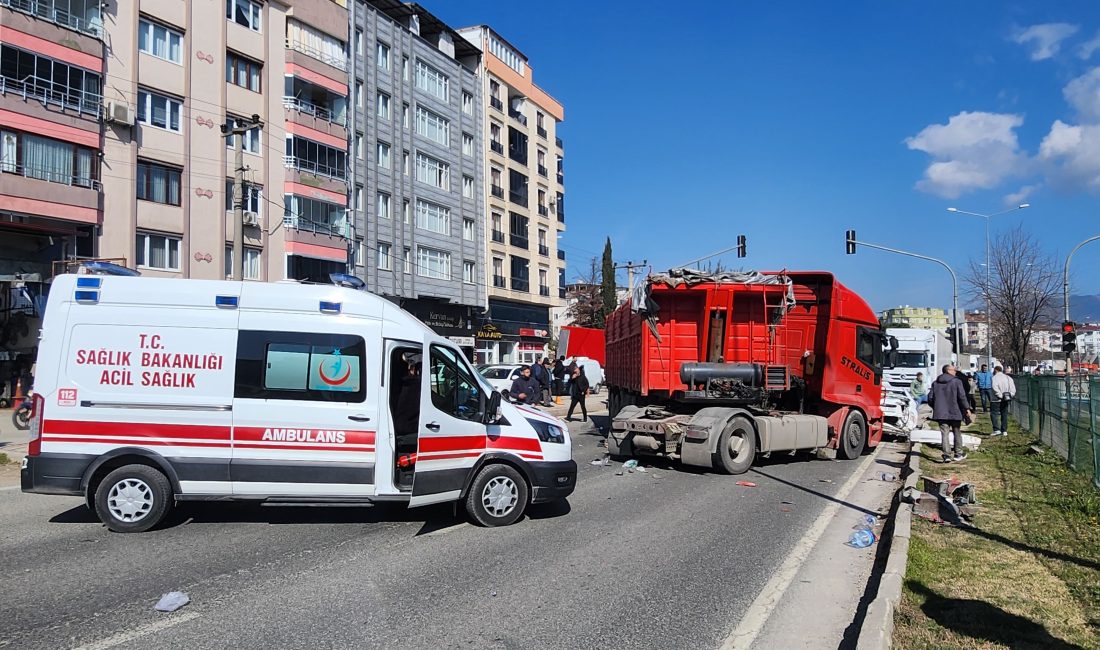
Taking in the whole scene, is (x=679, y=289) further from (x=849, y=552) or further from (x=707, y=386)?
(x=849, y=552)

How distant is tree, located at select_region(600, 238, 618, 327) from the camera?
6794 centimetres

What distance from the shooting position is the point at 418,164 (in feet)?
143

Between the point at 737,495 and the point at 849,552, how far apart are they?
9.84 feet

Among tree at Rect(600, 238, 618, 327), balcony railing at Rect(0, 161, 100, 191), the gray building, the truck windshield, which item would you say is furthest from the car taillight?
tree at Rect(600, 238, 618, 327)

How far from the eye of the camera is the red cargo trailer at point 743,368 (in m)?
12.5

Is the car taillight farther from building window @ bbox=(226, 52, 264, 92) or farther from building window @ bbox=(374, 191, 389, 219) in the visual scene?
building window @ bbox=(374, 191, 389, 219)

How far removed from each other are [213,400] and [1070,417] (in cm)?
1272

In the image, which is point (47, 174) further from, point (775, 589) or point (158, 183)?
point (775, 589)

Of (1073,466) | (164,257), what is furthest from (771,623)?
(164,257)

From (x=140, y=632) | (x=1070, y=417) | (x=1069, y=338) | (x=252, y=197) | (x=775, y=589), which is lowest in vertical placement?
(x=775, y=589)

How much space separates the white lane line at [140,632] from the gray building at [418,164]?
34.3 meters

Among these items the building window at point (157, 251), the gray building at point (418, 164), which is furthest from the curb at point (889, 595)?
the gray building at point (418, 164)

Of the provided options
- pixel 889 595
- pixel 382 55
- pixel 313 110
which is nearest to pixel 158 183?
pixel 313 110

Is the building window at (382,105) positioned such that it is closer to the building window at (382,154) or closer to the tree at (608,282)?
the building window at (382,154)
